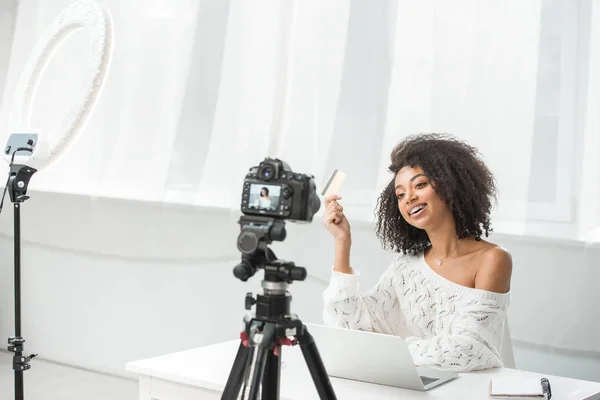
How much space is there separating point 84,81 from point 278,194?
158cm

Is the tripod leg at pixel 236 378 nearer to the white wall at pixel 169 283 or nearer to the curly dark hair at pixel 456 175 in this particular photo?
the curly dark hair at pixel 456 175

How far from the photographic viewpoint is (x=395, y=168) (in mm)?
2232

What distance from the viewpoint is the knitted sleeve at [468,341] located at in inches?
75.2

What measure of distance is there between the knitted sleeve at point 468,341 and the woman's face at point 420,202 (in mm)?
255

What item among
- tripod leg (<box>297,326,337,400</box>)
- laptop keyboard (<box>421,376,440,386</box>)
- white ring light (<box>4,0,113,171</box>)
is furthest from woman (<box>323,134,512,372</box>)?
white ring light (<box>4,0,113,171</box>)

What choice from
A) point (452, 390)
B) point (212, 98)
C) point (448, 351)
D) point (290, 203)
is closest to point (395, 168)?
point (448, 351)

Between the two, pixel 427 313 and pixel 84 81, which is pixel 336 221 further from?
pixel 84 81

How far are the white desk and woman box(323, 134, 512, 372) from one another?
0.18 metres

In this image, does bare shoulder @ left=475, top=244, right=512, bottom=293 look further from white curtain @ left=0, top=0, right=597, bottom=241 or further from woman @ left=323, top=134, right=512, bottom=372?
white curtain @ left=0, top=0, right=597, bottom=241

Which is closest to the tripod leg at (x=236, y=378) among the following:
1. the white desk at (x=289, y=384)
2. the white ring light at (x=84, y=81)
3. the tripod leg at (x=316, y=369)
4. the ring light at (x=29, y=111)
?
the tripod leg at (x=316, y=369)

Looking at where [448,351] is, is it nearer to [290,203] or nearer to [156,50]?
[290,203]

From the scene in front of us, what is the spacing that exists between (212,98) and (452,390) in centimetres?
207

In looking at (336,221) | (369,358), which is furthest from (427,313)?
(369,358)

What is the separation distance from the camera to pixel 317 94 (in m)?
3.10
